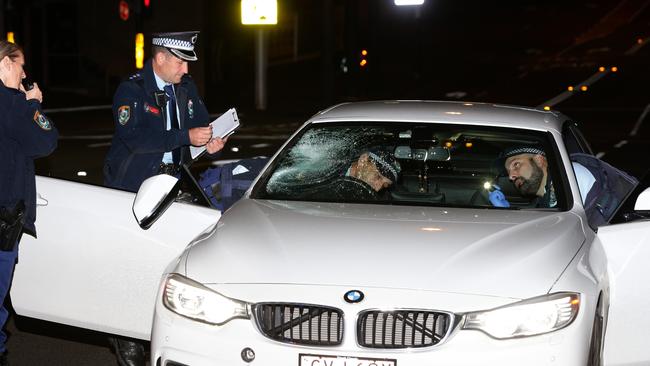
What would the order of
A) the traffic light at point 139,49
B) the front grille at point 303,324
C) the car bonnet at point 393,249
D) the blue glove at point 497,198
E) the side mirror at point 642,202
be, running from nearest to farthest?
the front grille at point 303,324 < the car bonnet at point 393,249 < the side mirror at point 642,202 < the blue glove at point 497,198 < the traffic light at point 139,49

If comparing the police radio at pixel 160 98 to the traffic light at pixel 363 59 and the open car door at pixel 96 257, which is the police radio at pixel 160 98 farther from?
the traffic light at pixel 363 59

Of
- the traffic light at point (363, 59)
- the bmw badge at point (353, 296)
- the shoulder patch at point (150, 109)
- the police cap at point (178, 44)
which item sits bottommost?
the traffic light at point (363, 59)

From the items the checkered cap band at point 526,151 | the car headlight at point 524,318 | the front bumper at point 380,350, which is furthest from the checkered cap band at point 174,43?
the car headlight at point 524,318

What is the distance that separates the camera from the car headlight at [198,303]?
5191 mm

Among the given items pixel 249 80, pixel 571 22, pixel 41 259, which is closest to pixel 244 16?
pixel 249 80

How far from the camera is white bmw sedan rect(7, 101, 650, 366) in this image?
5.06 meters

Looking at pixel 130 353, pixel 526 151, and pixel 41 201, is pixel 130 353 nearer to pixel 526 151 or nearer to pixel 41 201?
pixel 41 201

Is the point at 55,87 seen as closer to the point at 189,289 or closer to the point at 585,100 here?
the point at 585,100

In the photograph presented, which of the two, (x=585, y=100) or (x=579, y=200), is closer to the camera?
(x=579, y=200)

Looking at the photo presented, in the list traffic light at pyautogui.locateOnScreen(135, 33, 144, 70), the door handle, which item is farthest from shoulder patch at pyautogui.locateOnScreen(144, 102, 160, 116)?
traffic light at pyautogui.locateOnScreen(135, 33, 144, 70)

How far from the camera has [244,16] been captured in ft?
Result: 110

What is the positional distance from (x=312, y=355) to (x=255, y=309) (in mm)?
303

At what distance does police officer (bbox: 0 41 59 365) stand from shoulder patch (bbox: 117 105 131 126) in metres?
1.11

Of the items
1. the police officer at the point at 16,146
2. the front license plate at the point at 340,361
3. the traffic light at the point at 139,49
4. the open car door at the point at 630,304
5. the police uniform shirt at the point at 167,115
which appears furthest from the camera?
the traffic light at the point at 139,49
